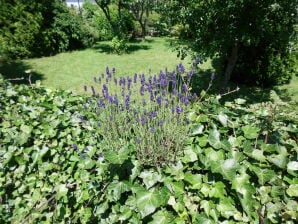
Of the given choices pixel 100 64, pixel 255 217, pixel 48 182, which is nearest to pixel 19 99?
→ pixel 48 182

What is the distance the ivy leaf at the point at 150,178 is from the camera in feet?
6.53

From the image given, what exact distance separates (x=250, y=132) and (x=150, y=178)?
0.78 meters

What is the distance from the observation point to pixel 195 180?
6.47 ft

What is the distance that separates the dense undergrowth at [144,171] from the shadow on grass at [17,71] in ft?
23.5

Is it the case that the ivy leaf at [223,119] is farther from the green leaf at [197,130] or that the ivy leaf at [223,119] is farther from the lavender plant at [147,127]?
the lavender plant at [147,127]

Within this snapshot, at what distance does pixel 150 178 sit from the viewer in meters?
2.02

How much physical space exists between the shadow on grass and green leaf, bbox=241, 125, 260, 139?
8.55 metres

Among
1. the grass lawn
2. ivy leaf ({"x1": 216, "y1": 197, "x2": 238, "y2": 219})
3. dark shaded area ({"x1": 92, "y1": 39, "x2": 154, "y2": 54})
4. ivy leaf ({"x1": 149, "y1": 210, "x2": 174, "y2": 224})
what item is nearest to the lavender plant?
ivy leaf ({"x1": 149, "y1": 210, "x2": 174, "y2": 224})

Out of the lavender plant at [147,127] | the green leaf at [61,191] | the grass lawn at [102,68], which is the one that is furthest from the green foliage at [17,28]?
the green leaf at [61,191]

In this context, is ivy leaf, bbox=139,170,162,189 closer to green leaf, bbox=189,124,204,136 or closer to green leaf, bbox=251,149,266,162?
green leaf, bbox=189,124,204,136

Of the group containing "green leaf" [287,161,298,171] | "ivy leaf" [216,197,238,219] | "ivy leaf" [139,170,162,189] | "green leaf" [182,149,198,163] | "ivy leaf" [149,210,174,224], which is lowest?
"ivy leaf" [149,210,174,224]

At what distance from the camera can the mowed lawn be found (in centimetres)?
979

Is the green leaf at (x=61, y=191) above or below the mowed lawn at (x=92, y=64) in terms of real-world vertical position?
above

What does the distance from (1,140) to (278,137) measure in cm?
228
